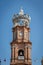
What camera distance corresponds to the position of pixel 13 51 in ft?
214

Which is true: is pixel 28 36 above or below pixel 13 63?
above

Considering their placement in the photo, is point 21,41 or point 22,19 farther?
point 22,19

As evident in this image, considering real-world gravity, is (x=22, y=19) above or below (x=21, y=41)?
above

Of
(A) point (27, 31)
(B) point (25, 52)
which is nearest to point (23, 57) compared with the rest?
(B) point (25, 52)

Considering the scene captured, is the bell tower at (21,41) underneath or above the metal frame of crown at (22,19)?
underneath

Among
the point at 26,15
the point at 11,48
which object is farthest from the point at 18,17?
the point at 11,48

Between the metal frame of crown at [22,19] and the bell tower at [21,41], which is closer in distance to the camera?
the bell tower at [21,41]

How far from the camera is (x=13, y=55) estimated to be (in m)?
64.9

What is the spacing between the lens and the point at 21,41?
65812 mm

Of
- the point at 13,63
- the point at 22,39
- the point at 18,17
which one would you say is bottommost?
the point at 13,63

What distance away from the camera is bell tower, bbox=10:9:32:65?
212 feet

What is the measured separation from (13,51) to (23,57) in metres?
2.06

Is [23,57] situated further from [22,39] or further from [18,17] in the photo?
[18,17]

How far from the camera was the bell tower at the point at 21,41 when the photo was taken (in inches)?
2549
